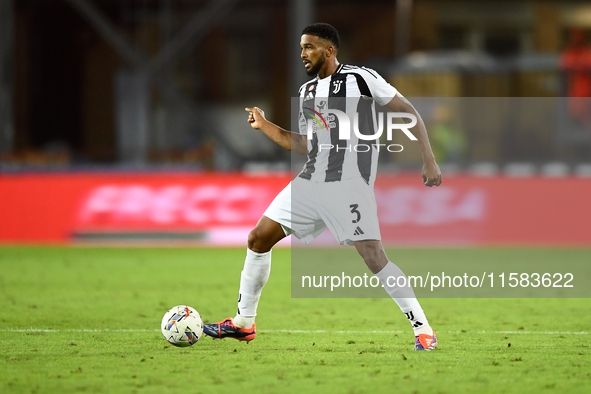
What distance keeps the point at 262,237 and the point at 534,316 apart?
3.00m

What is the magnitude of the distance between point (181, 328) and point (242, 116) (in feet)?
85.6

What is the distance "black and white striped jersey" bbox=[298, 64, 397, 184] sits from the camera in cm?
569

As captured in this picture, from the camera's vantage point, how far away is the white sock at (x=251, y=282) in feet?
19.5

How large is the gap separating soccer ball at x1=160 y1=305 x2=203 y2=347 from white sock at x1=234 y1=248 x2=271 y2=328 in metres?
0.30

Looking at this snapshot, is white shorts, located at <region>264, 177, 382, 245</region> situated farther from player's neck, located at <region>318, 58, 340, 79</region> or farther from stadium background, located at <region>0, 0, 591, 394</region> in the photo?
stadium background, located at <region>0, 0, 591, 394</region>

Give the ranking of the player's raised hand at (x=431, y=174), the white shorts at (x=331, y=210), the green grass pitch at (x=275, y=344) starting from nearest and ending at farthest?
the green grass pitch at (x=275, y=344) < the player's raised hand at (x=431, y=174) < the white shorts at (x=331, y=210)

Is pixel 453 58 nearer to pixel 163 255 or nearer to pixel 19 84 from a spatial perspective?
pixel 163 255

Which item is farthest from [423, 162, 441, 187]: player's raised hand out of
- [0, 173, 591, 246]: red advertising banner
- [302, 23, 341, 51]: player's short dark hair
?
[0, 173, 591, 246]: red advertising banner

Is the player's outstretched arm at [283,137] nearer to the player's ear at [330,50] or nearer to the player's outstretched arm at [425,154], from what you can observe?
the player's ear at [330,50]

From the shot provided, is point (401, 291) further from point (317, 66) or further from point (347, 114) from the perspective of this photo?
point (317, 66)

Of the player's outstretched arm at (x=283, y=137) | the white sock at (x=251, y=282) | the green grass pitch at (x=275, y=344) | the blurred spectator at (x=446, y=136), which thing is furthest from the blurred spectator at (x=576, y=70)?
the white sock at (x=251, y=282)

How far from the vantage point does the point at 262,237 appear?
5.84 m

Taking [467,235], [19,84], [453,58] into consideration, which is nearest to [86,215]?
[467,235]

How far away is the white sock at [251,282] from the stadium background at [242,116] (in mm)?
7554
